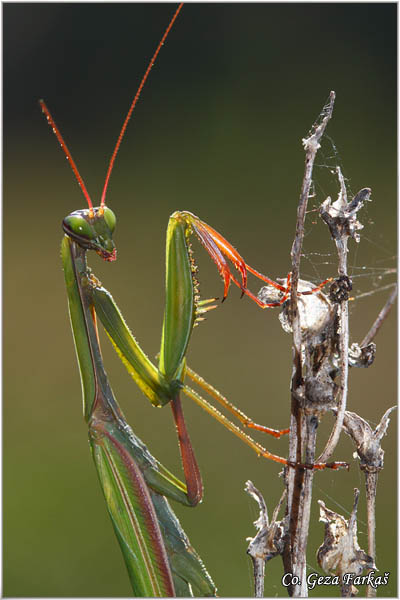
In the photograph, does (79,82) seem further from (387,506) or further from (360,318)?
(387,506)

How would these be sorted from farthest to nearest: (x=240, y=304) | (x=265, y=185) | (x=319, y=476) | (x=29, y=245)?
(x=29, y=245) → (x=265, y=185) → (x=240, y=304) → (x=319, y=476)

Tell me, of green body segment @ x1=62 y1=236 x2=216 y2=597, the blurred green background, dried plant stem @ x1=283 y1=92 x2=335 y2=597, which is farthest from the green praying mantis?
the blurred green background

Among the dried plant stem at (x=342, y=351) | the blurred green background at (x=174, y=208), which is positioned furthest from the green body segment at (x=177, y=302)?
the blurred green background at (x=174, y=208)

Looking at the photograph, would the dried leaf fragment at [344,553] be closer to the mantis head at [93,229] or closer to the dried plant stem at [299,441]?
the dried plant stem at [299,441]

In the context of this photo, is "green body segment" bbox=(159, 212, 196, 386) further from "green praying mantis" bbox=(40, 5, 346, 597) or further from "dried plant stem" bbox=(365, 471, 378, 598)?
"dried plant stem" bbox=(365, 471, 378, 598)

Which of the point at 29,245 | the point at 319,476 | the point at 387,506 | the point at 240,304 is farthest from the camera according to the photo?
the point at 29,245

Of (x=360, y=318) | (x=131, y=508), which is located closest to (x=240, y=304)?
(x=360, y=318)
